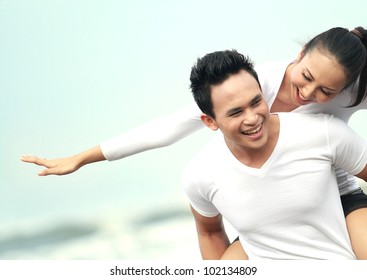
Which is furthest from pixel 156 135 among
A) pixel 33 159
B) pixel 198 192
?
pixel 33 159

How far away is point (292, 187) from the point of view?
1.58 m

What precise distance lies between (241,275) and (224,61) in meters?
0.57

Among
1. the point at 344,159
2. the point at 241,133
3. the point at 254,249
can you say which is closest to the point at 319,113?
the point at 344,159

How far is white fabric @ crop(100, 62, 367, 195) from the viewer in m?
1.70

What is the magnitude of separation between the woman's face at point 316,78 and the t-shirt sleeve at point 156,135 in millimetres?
294

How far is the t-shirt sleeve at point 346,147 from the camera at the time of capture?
1551mm

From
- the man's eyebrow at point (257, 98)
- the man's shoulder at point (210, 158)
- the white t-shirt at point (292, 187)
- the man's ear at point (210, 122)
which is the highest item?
the man's ear at point (210, 122)

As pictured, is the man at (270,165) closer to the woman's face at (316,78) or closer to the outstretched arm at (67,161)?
the woman's face at (316,78)

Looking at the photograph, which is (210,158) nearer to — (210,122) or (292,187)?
(210,122)

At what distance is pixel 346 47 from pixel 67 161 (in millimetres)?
817

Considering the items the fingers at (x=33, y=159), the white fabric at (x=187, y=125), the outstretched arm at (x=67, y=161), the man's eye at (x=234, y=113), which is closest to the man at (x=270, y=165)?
the man's eye at (x=234, y=113)

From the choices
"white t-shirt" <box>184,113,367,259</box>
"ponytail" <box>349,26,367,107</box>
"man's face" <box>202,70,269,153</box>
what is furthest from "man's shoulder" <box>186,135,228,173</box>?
"ponytail" <box>349,26,367,107</box>

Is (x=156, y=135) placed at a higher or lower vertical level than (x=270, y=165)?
higher

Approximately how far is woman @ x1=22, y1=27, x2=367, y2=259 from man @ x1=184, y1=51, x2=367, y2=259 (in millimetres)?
68
